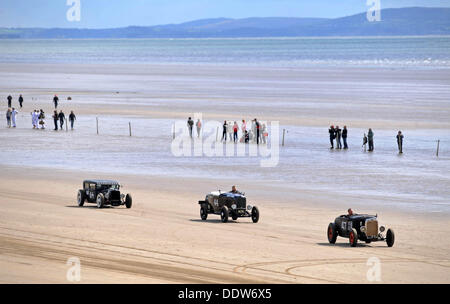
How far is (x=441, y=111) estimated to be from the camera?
3189 inches

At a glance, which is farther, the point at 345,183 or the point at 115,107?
the point at 115,107

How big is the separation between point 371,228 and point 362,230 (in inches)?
11.3

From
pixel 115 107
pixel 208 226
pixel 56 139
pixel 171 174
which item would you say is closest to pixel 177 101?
pixel 115 107

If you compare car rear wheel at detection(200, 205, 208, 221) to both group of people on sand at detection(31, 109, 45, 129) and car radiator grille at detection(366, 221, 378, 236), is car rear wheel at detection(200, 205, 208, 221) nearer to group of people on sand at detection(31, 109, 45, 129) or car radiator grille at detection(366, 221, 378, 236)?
car radiator grille at detection(366, 221, 378, 236)

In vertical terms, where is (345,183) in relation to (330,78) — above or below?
below

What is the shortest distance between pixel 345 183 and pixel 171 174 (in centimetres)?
841

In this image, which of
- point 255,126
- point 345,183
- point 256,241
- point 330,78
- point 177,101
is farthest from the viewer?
point 330,78

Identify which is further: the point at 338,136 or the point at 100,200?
the point at 338,136

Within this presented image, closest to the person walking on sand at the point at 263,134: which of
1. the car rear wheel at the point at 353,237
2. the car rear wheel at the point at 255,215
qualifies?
the car rear wheel at the point at 255,215

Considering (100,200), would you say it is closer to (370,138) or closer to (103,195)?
(103,195)

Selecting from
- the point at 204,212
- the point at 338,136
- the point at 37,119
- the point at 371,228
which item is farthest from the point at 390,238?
the point at 37,119

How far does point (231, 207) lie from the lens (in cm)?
3139

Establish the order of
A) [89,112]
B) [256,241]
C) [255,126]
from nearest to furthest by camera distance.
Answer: [256,241] < [255,126] < [89,112]
